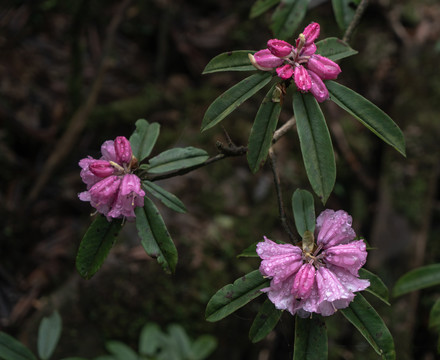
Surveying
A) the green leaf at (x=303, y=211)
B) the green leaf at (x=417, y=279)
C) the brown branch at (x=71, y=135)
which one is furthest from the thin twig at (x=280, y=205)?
the brown branch at (x=71, y=135)

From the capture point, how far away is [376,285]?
99cm

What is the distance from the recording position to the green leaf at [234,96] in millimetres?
957

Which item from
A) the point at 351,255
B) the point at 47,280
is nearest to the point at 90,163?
the point at 351,255

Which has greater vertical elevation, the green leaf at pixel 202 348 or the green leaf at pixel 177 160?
the green leaf at pixel 177 160

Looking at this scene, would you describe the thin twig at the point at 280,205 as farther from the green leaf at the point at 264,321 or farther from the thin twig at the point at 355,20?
the thin twig at the point at 355,20

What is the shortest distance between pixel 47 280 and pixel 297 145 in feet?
5.28

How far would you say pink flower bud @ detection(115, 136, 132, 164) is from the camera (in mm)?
1018

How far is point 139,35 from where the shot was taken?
329 centimetres

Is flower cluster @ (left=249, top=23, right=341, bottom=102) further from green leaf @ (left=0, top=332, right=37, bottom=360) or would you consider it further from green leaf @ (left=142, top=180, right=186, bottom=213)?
green leaf @ (left=0, top=332, right=37, bottom=360)

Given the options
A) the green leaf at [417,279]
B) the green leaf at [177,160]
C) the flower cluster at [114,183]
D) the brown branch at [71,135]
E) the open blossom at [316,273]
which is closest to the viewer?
the open blossom at [316,273]

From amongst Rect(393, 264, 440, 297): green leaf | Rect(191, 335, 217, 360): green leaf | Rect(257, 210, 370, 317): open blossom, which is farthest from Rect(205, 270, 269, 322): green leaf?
Rect(191, 335, 217, 360): green leaf

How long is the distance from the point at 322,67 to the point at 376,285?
0.50 m

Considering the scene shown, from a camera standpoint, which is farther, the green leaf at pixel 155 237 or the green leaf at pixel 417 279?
the green leaf at pixel 417 279

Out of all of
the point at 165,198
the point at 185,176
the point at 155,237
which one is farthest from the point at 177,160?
the point at 185,176
